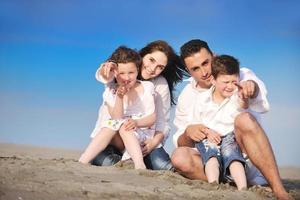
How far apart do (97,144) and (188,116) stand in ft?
3.01

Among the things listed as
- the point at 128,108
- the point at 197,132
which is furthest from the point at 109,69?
the point at 197,132

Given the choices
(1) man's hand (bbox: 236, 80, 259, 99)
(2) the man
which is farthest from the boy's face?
(1) man's hand (bbox: 236, 80, 259, 99)

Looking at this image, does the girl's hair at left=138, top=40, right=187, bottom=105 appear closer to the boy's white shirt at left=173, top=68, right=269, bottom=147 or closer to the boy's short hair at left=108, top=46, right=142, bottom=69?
the boy's short hair at left=108, top=46, right=142, bottom=69

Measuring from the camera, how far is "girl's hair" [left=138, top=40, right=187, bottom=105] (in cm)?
530

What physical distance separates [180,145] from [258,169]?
944 millimetres

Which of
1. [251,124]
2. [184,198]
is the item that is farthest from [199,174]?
[184,198]

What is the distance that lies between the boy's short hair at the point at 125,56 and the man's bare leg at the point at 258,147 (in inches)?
57.0

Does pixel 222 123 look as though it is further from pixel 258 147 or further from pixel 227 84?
pixel 258 147

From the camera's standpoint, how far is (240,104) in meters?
3.98

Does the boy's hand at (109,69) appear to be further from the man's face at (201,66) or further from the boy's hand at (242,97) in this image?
the boy's hand at (242,97)

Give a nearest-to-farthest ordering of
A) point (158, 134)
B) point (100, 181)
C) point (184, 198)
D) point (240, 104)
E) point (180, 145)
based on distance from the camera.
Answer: point (184, 198), point (100, 181), point (240, 104), point (180, 145), point (158, 134)

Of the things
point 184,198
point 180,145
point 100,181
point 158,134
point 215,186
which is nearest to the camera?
point 184,198

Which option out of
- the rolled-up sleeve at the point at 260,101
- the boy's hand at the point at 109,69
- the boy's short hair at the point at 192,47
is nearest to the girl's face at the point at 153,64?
the boy's short hair at the point at 192,47

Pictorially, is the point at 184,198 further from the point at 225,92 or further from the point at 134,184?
the point at 225,92
